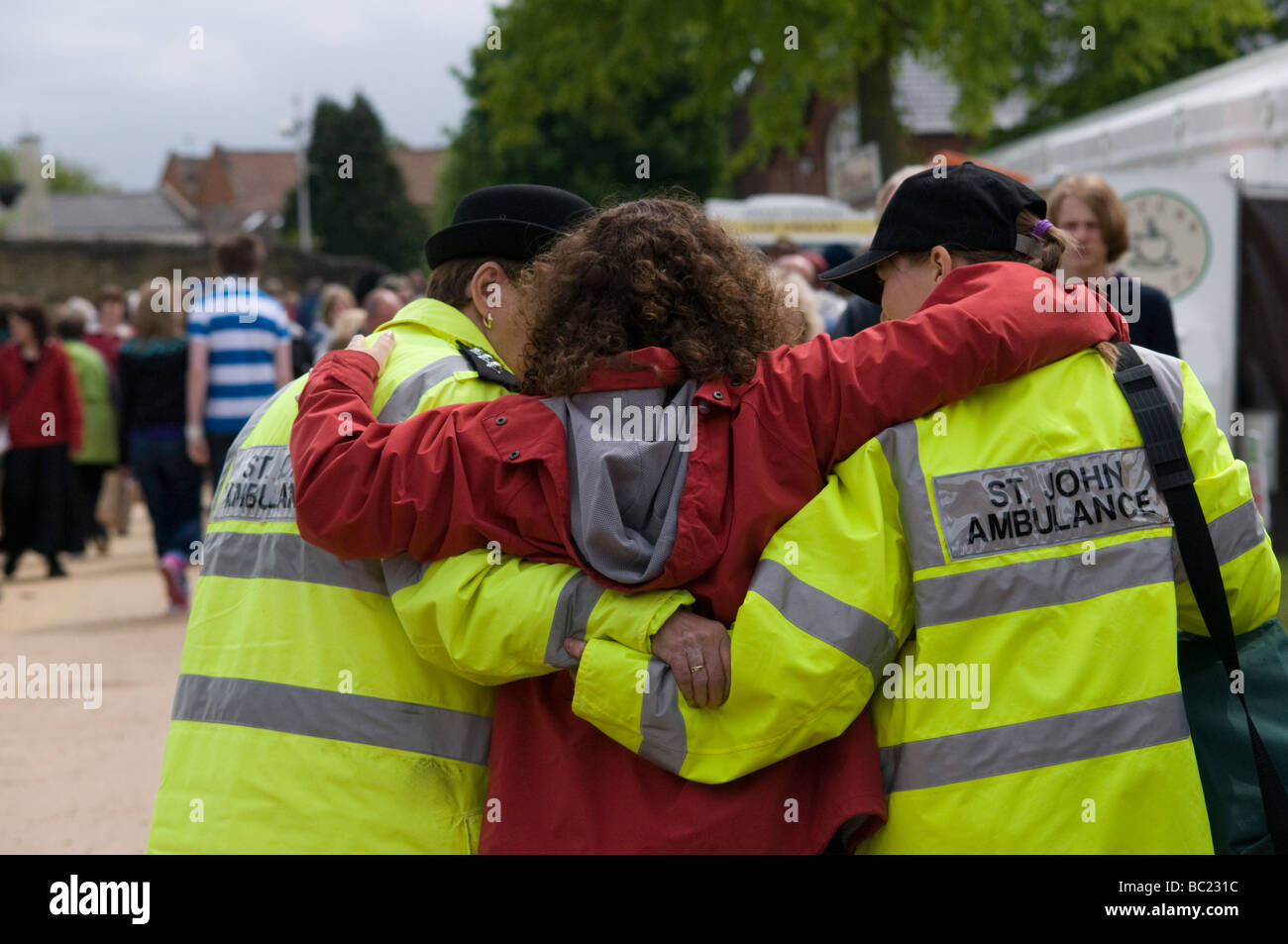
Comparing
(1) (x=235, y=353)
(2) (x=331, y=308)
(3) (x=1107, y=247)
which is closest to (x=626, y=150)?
(2) (x=331, y=308)

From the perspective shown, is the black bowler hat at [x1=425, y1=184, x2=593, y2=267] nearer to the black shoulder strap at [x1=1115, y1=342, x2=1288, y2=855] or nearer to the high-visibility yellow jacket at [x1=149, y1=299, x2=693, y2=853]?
the high-visibility yellow jacket at [x1=149, y1=299, x2=693, y2=853]

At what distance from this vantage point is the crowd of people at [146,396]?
885 cm

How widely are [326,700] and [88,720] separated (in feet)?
17.4

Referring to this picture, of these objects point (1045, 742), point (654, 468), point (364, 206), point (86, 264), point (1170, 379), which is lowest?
point (1045, 742)

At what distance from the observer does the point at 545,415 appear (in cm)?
242

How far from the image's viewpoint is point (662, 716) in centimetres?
233

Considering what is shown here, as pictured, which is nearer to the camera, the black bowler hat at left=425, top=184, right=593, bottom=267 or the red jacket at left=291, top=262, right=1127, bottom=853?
the red jacket at left=291, top=262, right=1127, bottom=853

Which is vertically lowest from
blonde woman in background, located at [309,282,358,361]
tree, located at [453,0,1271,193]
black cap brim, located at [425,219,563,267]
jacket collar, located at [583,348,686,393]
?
jacket collar, located at [583,348,686,393]

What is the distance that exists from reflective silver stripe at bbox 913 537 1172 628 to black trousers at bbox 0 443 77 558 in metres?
11.1

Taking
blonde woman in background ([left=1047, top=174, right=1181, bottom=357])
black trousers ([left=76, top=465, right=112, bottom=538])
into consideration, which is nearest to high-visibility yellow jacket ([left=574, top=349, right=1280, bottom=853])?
blonde woman in background ([left=1047, top=174, right=1181, bottom=357])

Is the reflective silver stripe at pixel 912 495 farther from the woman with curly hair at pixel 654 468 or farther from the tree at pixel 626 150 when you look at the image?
the tree at pixel 626 150

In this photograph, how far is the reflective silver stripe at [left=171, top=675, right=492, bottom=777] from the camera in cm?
256

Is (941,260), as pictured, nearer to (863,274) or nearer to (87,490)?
(863,274)
